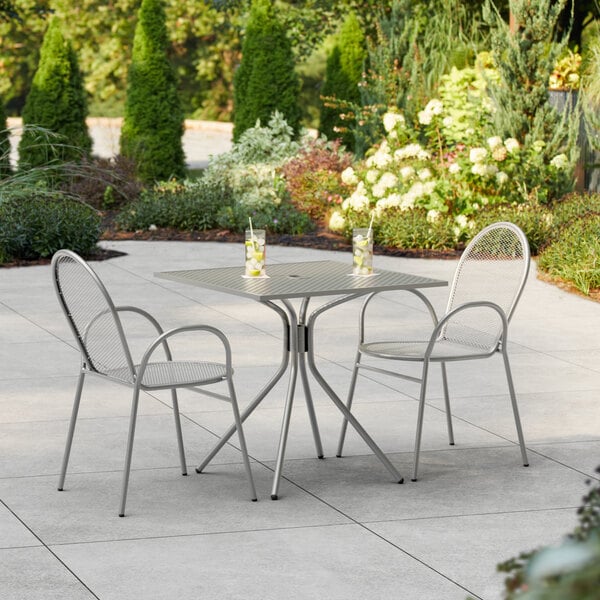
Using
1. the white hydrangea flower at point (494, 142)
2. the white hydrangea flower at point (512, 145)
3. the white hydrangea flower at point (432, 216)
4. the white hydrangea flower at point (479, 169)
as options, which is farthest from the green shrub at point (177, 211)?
the white hydrangea flower at point (512, 145)

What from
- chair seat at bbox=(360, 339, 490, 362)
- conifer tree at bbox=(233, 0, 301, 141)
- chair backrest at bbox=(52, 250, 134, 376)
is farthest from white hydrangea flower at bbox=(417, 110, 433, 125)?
chair backrest at bbox=(52, 250, 134, 376)

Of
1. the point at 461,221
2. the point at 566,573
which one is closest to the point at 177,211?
the point at 461,221

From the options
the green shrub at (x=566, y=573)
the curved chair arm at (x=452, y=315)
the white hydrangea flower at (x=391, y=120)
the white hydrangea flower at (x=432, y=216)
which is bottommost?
the white hydrangea flower at (x=432, y=216)

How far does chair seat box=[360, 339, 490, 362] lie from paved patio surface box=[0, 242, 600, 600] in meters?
0.47

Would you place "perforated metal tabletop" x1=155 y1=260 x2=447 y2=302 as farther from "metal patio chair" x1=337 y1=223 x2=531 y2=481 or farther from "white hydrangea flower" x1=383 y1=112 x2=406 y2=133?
"white hydrangea flower" x1=383 y1=112 x2=406 y2=133

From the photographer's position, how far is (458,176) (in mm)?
13188

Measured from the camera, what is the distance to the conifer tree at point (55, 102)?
17.6 metres

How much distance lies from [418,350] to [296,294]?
2.84 feet

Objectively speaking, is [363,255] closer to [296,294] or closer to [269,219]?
[296,294]

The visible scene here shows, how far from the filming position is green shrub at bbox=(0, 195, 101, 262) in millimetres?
Answer: 11703

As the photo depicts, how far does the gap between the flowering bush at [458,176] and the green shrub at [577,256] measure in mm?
1639

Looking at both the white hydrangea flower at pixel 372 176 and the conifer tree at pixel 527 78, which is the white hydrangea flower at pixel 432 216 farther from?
the conifer tree at pixel 527 78

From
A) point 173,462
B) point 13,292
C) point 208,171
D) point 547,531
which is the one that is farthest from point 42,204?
point 547,531

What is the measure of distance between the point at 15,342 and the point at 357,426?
364cm
